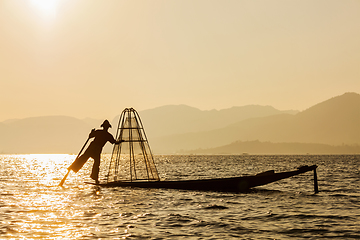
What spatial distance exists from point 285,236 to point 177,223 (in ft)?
Result: 14.6

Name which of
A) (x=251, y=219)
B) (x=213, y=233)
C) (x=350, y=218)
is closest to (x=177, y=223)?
(x=213, y=233)

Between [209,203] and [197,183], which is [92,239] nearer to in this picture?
[209,203]

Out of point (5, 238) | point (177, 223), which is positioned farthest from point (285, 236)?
point (5, 238)

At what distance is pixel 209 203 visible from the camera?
22000 mm

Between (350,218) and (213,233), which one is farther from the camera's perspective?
(350,218)

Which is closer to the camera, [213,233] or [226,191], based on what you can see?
[213,233]

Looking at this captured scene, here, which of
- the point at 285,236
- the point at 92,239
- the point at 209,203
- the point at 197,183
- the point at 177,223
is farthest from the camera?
the point at 197,183

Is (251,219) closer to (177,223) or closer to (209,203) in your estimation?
(177,223)

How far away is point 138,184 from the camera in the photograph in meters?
27.6

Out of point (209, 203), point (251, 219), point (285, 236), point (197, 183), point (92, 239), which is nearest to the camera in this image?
point (92, 239)

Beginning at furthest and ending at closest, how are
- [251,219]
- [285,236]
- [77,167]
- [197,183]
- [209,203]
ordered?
1. [77,167]
2. [197,183]
3. [209,203]
4. [251,219]
5. [285,236]

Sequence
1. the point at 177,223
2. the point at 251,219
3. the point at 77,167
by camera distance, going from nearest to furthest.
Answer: the point at 177,223
the point at 251,219
the point at 77,167

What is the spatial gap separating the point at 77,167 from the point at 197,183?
1018 cm

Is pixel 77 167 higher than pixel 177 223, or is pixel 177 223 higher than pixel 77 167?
pixel 77 167
